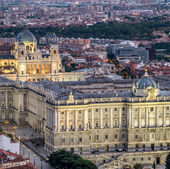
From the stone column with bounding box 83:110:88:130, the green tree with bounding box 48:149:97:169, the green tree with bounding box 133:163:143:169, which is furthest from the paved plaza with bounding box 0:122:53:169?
the green tree with bounding box 133:163:143:169

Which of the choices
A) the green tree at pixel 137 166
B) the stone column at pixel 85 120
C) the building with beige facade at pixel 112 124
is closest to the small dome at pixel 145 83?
the building with beige facade at pixel 112 124

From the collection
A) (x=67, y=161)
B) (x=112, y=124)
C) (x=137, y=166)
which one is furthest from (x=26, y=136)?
(x=137, y=166)

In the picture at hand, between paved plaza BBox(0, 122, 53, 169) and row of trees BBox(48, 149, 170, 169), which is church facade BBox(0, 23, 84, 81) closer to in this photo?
paved plaza BBox(0, 122, 53, 169)

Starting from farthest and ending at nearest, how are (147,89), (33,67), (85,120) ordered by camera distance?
(33,67), (147,89), (85,120)

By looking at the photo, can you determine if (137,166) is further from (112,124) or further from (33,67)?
(33,67)

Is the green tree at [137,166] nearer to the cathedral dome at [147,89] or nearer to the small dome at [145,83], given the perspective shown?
the cathedral dome at [147,89]

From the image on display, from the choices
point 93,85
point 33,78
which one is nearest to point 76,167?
point 93,85
